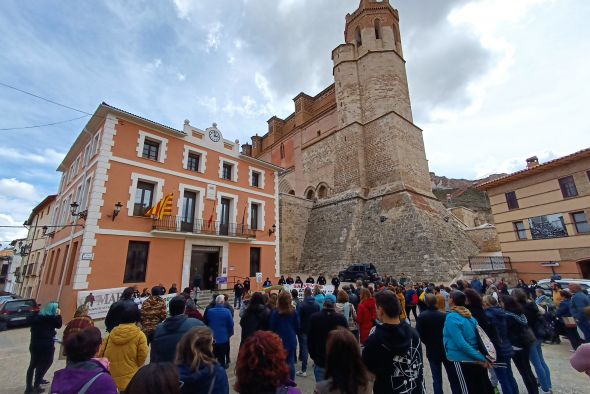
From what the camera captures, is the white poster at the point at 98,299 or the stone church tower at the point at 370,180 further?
the stone church tower at the point at 370,180

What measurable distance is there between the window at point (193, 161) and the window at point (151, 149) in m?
1.63

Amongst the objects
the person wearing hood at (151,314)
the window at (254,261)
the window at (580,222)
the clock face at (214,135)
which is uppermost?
the clock face at (214,135)

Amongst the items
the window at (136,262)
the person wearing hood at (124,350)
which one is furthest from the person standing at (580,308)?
the window at (136,262)

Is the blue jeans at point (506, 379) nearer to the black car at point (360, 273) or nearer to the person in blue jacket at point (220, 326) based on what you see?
the person in blue jacket at point (220, 326)

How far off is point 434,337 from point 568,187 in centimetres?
1429

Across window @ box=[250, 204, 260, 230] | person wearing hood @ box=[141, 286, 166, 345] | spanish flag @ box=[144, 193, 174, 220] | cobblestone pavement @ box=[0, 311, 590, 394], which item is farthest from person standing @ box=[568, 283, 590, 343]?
window @ box=[250, 204, 260, 230]

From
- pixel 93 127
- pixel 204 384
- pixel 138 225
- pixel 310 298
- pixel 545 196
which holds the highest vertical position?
pixel 93 127

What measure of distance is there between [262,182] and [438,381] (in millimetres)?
15031

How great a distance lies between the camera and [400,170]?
21016mm

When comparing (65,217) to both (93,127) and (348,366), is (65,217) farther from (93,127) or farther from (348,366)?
(348,366)

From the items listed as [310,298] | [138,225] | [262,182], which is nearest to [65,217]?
[138,225]

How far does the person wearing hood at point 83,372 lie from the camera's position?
191cm

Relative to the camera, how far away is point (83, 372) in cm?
198

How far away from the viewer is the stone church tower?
1734 cm
